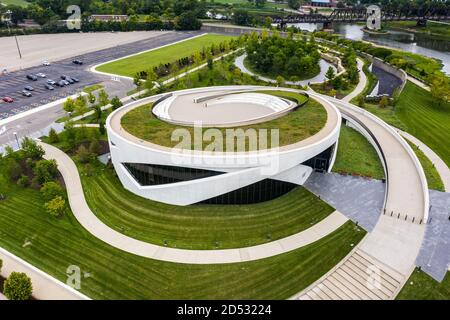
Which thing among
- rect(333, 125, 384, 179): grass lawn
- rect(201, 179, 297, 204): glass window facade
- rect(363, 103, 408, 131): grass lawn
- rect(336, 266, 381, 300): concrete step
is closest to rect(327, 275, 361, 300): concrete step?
rect(336, 266, 381, 300): concrete step

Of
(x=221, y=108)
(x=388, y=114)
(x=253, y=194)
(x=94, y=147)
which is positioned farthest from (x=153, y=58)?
(x=253, y=194)

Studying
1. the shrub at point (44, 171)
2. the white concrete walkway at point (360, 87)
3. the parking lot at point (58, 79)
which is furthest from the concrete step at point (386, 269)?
the parking lot at point (58, 79)

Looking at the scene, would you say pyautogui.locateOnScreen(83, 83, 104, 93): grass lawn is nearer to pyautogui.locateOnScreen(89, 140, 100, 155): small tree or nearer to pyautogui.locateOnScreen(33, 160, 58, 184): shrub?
pyautogui.locateOnScreen(89, 140, 100, 155): small tree

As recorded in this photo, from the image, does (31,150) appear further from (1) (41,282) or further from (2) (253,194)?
(2) (253,194)

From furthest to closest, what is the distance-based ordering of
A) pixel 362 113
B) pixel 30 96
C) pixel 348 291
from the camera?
pixel 30 96 < pixel 362 113 < pixel 348 291

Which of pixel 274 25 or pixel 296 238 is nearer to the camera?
pixel 296 238

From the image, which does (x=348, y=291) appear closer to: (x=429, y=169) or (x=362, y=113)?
(x=429, y=169)
